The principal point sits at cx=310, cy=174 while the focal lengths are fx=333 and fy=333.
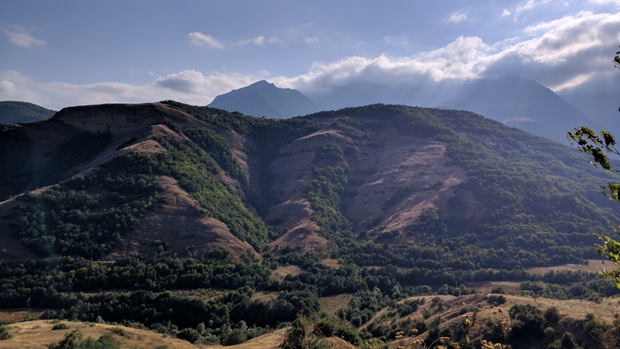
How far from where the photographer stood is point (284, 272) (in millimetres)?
51875

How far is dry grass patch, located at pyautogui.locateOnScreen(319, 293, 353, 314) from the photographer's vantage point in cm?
4329

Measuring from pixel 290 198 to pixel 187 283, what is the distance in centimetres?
4032

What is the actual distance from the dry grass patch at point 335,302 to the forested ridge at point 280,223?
4.75 feet

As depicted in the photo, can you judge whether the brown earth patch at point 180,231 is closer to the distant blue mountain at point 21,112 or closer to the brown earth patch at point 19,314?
the brown earth patch at point 19,314

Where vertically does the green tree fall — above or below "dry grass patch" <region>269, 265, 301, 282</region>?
above

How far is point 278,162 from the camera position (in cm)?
9675

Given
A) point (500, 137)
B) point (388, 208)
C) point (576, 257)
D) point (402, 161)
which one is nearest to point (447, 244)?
point (388, 208)

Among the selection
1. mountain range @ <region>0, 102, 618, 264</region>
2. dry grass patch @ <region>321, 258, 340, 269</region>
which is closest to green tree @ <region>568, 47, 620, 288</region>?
mountain range @ <region>0, 102, 618, 264</region>

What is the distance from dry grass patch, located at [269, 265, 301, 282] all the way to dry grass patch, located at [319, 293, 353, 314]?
710cm

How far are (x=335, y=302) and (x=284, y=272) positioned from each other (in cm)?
1007

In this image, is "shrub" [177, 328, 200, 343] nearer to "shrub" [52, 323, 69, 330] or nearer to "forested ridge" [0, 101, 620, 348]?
"forested ridge" [0, 101, 620, 348]

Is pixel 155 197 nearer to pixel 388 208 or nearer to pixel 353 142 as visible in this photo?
pixel 388 208

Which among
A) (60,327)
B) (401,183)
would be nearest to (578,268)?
(401,183)

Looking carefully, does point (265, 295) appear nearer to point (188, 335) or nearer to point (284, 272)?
point (284, 272)
